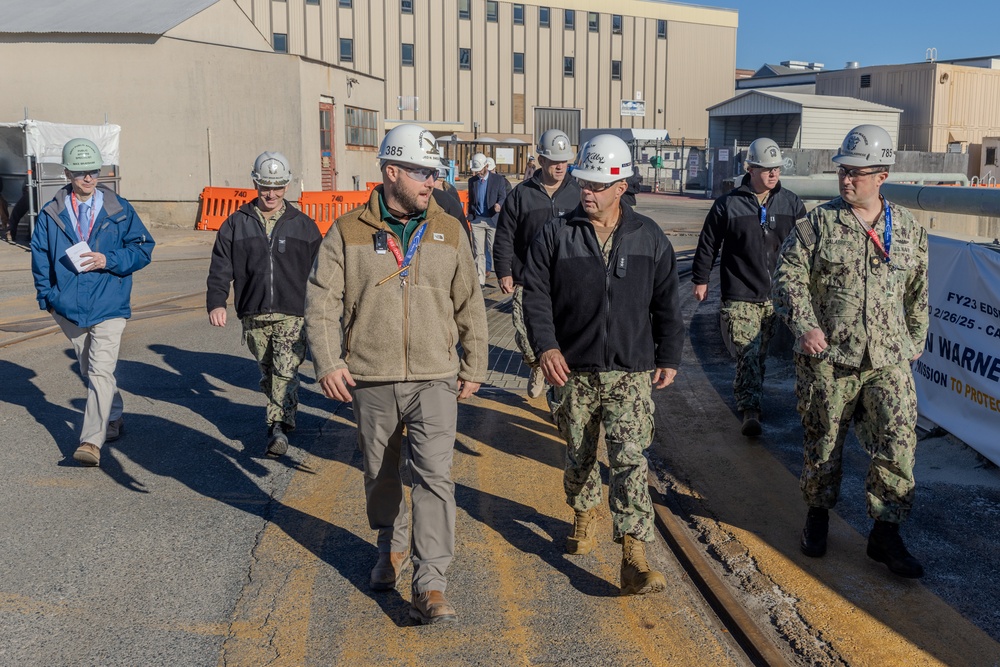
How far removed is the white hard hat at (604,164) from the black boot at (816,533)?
6.44 feet

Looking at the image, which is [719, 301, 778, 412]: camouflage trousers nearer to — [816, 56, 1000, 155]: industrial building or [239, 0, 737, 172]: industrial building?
[816, 56, 1000, 155]: industrial building

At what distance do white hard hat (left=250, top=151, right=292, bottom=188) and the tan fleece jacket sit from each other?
2549 mm

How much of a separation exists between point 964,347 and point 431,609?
432 cm

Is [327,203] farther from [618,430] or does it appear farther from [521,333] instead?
[618,430]

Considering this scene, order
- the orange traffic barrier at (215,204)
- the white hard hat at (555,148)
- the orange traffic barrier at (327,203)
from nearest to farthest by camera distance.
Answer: the white hard hat at (555,148) → the orange traffic barrier at (327,203) → the orange traffic barrier at (215,204)

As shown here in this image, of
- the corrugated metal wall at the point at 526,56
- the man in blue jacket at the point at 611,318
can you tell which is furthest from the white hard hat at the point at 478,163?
the corrugated metal wall at the point at 526,56

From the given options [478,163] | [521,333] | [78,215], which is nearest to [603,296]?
[521,333]

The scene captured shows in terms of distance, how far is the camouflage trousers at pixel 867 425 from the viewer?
4.67 m

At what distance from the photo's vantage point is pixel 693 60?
64.8 meters

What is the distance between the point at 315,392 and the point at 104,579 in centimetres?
390

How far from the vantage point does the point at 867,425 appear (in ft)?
15.7

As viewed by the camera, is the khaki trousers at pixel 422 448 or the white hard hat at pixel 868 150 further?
the white hard hat at pixel 868 150

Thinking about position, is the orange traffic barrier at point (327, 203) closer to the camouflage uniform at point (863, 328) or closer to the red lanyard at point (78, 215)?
the red lanyard at point (78, 215)

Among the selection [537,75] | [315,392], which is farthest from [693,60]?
[315,392]
